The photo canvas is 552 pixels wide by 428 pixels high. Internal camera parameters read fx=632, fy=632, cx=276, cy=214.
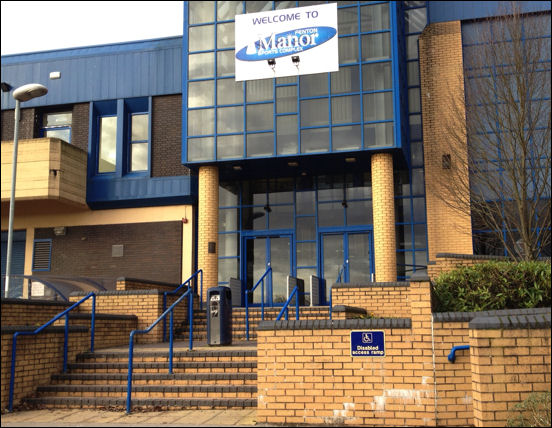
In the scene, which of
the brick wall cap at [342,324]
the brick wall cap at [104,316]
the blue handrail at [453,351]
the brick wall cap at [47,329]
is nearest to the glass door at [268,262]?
the brick wall cap at [104,316]

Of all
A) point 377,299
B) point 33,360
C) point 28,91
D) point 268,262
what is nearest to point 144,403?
point 33,360

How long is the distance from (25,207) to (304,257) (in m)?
9.17

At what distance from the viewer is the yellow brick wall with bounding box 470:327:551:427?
6.82 meters

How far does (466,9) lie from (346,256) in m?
8.58

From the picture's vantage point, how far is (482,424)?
6.82m

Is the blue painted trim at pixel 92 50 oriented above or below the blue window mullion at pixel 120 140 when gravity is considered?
above

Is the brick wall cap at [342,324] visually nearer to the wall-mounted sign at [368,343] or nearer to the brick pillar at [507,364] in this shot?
the wall-mounted sign at [368,343]

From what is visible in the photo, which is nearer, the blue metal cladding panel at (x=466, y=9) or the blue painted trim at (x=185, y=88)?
the blue painted trim at (x=185, y=88)

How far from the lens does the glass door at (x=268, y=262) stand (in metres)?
19.5

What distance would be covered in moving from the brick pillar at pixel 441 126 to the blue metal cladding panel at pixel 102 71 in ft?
26.2

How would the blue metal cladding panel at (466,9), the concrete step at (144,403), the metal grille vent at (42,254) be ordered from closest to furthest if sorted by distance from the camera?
the concrete step at (144,403) < the blue metal cladding panel at (466,9) < the metal grille vent at (42,254)

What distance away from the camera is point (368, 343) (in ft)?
26.2

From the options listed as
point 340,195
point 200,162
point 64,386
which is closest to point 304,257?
point 340,195

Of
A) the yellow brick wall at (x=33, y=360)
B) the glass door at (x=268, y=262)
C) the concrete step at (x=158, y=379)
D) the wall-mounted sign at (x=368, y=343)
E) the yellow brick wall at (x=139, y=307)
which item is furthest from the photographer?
the glass door at (x=268, y=262)
